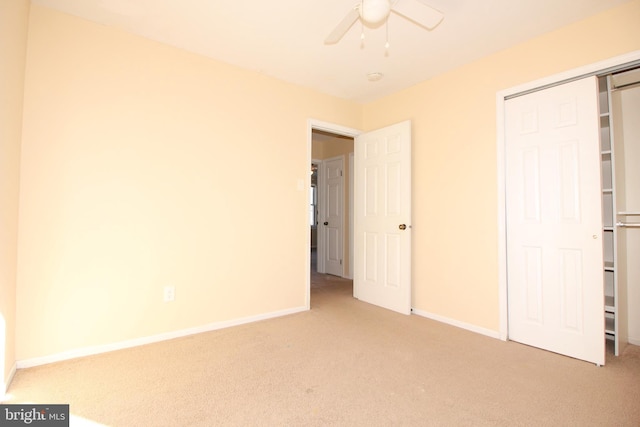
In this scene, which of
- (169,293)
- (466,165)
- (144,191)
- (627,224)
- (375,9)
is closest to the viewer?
(375,9)

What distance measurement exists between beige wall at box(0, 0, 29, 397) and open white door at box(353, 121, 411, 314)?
308 cm

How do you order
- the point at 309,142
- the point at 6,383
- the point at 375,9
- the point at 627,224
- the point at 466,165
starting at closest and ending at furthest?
the point at 375,9
the point at 6,383
the point at 627,224
the point at 466,165
the point at 309,142

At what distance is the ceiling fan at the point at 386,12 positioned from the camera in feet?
5.22

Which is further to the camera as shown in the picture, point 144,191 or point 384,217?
point 384,217

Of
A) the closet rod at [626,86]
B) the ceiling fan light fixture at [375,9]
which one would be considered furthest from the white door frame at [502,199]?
the ceiling fan light fixture at [375,9]

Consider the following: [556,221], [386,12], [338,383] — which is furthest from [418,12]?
[338,383]

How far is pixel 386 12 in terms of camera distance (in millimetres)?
1612

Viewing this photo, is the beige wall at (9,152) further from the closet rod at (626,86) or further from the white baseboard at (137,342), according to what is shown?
the closet rod at (626,86)

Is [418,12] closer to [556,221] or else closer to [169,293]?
[556,221]

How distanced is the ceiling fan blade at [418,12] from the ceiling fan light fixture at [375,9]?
0.10 meters

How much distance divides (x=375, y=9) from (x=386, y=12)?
65 millimetres

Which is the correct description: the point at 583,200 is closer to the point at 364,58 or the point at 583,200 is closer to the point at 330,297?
the point at 364,58

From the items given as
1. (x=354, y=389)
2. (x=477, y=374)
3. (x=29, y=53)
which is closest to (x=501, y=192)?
(x=477, y=374)

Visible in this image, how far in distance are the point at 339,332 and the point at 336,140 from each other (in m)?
3.53
